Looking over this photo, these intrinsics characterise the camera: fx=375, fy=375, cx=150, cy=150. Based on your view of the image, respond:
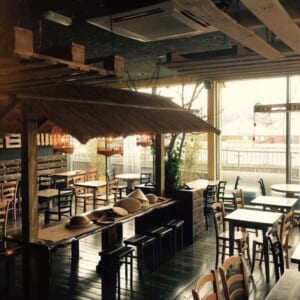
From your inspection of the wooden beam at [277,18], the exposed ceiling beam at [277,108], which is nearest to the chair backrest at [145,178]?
the exposed ceiling beam at [277,108]

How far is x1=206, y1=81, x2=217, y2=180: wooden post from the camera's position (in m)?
9.66

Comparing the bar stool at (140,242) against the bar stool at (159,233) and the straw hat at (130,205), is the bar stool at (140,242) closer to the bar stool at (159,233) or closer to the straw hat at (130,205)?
the bar stool at (159,233)

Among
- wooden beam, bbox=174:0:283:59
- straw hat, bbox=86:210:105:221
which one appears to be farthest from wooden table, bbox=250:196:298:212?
wooden beam, bbox=174:0:283:59

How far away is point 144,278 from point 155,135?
7.62ft

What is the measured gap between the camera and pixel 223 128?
32.5 ft

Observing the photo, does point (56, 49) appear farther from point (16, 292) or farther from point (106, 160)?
point (106, 160)

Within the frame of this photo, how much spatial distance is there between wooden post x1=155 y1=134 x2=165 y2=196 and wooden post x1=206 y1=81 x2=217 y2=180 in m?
3.56

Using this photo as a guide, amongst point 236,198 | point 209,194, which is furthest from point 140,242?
point 209,194

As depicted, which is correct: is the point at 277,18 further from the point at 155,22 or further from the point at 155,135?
the point at 155,135

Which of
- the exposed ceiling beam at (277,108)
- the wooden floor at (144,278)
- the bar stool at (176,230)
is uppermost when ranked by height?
the exposed ceiling beam at (277,108)

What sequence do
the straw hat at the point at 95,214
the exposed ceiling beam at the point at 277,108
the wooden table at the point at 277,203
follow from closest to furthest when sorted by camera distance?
the straw hat at the point at 95,214 → the wooden table at the point at 277,203 → the exposed ceiling beam at the point at 277,108

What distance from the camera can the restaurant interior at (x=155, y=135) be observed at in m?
2.55

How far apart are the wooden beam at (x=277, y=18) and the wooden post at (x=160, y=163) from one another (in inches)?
158

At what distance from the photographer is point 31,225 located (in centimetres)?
382
